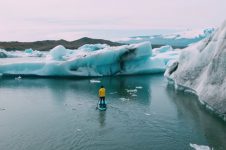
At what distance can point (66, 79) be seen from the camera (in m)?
28.3


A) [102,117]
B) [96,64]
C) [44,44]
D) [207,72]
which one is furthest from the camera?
[44,44]

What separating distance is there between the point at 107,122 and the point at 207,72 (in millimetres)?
5709

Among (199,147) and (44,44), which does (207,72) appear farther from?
(44,44)

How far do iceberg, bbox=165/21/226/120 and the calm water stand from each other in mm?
697

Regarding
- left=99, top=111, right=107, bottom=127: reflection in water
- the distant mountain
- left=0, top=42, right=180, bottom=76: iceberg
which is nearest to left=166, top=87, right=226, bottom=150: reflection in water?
left=99, top=111, right=107, bottom=127: reflection in water

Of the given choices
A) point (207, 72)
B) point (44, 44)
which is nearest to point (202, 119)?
point (207, 72)

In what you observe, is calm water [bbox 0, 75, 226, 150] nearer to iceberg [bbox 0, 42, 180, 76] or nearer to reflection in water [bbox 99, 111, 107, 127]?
reflection in water [bbox 99, 111, 107, 127]

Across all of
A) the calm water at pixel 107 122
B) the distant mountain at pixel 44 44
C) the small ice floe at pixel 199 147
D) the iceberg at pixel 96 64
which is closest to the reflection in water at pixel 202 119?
the calm water at pixel 107 122

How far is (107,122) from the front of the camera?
44.3 feet

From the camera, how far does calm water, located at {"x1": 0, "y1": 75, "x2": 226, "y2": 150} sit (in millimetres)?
11000

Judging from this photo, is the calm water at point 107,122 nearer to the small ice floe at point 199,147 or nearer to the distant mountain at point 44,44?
the small ice floe at point 199,147

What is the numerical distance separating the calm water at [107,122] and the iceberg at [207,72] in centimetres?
70

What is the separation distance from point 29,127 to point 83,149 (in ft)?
11.2

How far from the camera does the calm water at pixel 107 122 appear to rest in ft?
36.1
